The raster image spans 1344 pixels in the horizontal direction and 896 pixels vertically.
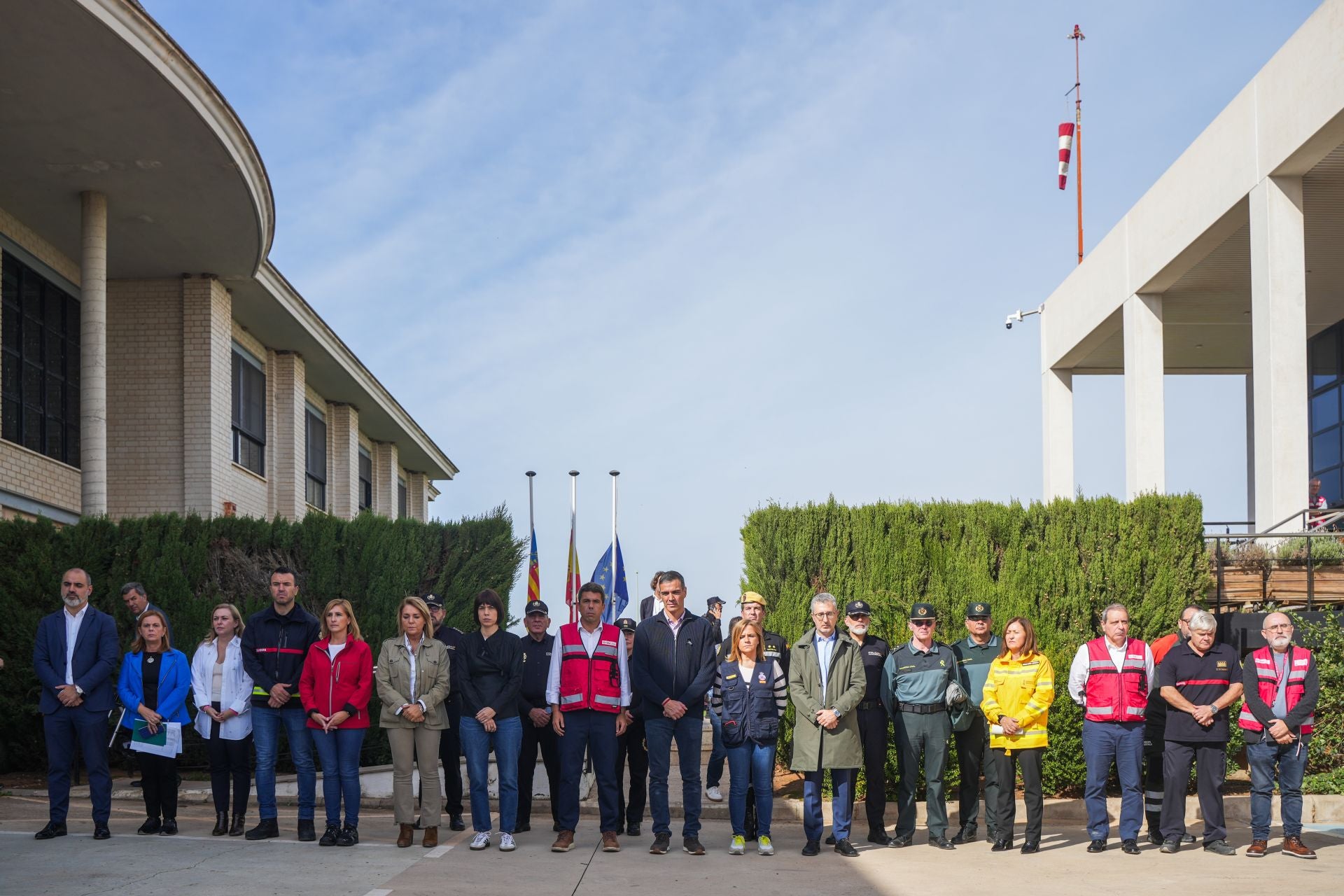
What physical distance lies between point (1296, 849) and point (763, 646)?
4346 mm

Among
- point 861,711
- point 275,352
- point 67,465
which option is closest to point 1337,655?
point 861,711

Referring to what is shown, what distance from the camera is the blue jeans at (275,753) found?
10.4 m

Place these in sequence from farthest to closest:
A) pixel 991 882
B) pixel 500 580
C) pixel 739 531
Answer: pixel 500 580, pixel 739 531, pixel 991 882

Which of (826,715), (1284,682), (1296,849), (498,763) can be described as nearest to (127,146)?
(498,763)

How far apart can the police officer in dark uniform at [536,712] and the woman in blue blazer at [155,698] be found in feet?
8.97

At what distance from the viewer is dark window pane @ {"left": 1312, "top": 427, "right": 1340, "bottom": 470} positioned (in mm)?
28219

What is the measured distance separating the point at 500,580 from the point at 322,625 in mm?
5817

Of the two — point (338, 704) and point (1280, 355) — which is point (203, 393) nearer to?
point (338, 704)

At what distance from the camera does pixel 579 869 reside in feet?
30.8

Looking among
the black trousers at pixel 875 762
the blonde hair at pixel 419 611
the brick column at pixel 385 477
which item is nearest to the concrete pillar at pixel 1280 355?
the black trousers at pixel 875 762

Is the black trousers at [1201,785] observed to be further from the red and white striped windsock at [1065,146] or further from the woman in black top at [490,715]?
the red and white striped windsock at [1065,146]

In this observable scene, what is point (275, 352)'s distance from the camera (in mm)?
27703

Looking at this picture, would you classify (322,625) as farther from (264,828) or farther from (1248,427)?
(1248,427)

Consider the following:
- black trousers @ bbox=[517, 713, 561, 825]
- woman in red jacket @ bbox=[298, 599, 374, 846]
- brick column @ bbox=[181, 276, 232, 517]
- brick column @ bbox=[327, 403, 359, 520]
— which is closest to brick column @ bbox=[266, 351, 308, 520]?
brick column @ bbox=[327, 403, 359, 520]
